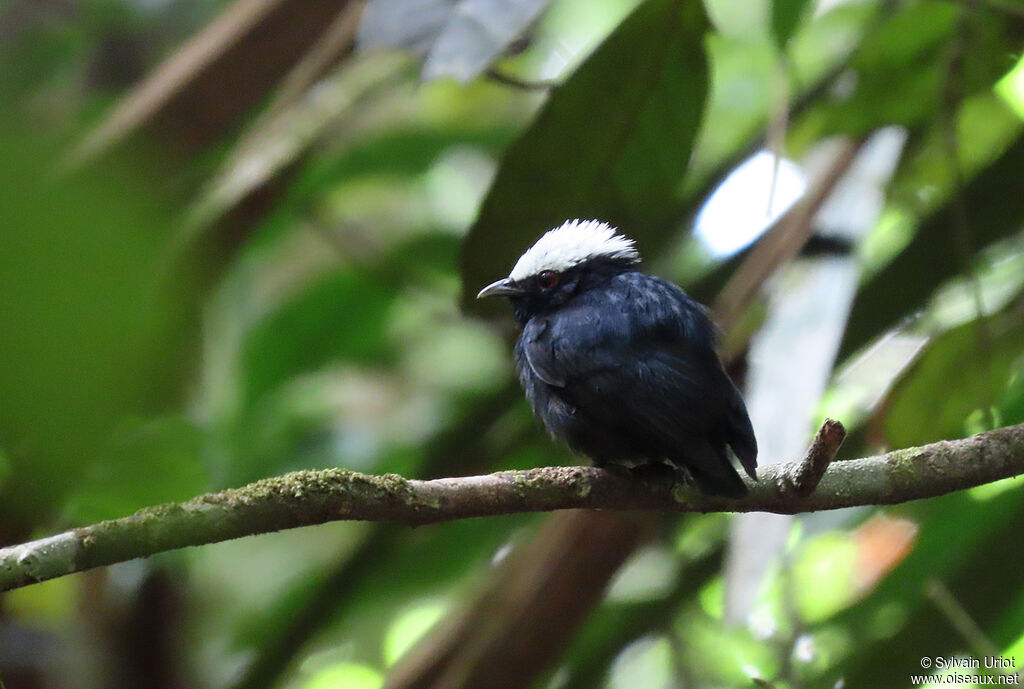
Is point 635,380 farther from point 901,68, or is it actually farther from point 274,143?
point 274,143

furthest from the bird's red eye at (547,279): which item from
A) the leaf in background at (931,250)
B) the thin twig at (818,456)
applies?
the thin twig at (818,456)

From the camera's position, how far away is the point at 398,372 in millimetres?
4734

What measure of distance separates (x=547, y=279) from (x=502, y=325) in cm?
99

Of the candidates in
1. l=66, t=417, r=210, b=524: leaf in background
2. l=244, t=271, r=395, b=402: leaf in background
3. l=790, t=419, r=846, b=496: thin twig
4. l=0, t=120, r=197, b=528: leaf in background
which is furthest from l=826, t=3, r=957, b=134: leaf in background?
l=0, t=120, r=197, b=528: leaf in background

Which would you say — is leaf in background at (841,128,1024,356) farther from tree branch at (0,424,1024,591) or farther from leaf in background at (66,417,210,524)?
leaf in background at (66,417,210,524)

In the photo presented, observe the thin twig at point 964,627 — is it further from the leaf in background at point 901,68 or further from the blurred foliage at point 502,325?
the leaf in background at point 901,68

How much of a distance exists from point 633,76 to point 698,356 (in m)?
0.76

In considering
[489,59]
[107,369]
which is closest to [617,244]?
[489,59]

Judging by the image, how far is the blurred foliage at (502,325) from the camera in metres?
2.69

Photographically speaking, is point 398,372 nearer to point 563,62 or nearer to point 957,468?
point 563,62

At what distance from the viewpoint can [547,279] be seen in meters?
3.11

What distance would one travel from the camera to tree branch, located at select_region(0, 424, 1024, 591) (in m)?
1.65

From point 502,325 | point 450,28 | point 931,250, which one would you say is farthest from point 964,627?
point 502,325

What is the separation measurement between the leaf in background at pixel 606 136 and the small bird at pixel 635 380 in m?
0.20
